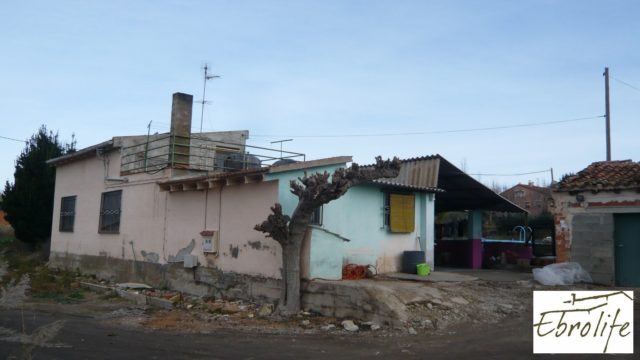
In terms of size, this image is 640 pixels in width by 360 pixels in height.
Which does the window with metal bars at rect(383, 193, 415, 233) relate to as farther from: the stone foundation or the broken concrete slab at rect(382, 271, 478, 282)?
the stone foundation

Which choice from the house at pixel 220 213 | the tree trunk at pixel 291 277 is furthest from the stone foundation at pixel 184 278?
the tree trunk at pixel 291 277

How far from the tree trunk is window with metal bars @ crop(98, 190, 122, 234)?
360 inches

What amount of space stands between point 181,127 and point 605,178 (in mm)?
12622

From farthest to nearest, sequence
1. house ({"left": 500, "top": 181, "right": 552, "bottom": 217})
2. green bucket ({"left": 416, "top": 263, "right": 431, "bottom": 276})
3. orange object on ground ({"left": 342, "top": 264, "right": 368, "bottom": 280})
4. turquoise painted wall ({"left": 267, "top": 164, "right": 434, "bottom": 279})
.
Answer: house ({"left": 500, "top": 181, "right": 552, "bottom": 217}) < green bucket ({"left": 416, "top": 263, "right": 431, "bottom": 276}) < orange object on ground ({"left": 342, "top": 264, "right": 368, "bottom": 280}) < turquoise painted wall ({"left": 267, "top": 164, "right": 434, "bottom": 279})

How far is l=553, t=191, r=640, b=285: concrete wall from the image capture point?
47.7 feet

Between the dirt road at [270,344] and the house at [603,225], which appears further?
the house at [603,225]

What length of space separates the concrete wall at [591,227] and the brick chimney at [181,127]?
11.1 m

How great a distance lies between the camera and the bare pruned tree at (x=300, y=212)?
1148 cm

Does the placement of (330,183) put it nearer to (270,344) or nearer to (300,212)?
(300,212)

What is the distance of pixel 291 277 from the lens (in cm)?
1203

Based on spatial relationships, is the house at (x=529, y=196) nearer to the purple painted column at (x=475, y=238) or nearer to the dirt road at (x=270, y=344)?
the purple painted column at (x=475, y=238)

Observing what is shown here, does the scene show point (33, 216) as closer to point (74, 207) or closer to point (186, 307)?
point (74, 207)

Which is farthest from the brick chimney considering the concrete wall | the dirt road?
the concrete wall

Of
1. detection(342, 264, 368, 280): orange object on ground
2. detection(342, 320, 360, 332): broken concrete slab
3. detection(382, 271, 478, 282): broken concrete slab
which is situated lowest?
detection(342, 320, 360, 332): broken concrete slab
